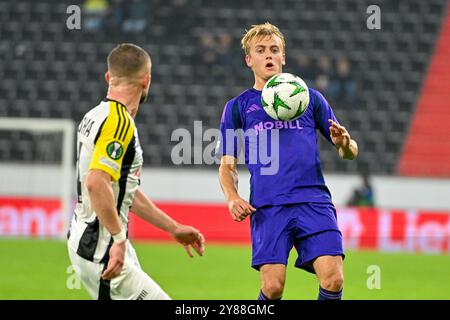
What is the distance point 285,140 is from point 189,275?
631 cm

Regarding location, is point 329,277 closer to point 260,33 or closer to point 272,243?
point 272,243

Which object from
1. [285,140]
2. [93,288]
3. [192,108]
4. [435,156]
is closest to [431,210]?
[435,156]

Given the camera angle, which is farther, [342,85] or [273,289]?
[342,85]

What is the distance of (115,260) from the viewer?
4.50 m

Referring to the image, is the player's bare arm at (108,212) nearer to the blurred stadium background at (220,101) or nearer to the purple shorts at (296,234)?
the purple shorts at (296,234)

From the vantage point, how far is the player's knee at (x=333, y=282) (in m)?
5.77

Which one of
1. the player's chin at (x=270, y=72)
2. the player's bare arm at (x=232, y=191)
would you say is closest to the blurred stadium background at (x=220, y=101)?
the player's bare arm at (x=232, y=191)

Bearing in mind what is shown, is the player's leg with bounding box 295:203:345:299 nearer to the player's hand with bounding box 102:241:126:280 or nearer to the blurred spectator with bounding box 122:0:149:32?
the player's hand with bounding box 102:241:126:280

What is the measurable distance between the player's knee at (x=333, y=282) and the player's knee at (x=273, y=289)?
264 mm

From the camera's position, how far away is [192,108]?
825 inches

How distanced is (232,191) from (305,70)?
1473cm

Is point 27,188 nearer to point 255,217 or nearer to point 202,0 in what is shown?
point 202,0

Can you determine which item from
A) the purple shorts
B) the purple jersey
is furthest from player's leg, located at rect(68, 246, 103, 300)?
the purple jersey

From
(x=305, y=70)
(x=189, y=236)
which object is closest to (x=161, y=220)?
(x=189, y=236)
